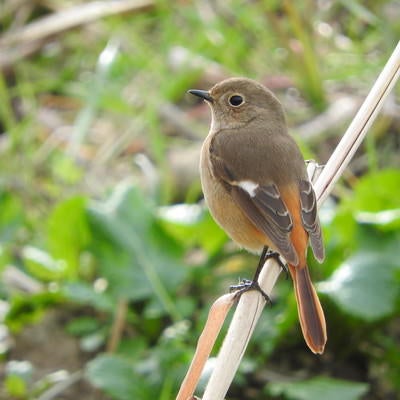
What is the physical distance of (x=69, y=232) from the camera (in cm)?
459

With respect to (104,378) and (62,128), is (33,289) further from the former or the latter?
(62,128)

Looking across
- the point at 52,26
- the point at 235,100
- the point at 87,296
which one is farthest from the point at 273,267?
the point at 52,26

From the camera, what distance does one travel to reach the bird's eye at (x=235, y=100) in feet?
12.4

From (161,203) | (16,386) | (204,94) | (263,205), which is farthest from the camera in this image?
(161,203)

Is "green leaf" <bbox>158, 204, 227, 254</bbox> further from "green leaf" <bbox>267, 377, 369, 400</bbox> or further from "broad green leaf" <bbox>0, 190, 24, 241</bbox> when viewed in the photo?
"green leaf" <bbox>267, 377, 369, 400</bbox>

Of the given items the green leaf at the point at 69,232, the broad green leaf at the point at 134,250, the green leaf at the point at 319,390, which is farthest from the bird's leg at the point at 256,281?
the green leaf at the point at 69,232

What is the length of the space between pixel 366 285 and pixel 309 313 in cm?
115

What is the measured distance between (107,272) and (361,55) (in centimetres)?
244

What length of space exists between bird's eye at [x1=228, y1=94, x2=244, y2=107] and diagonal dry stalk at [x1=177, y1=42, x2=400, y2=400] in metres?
0.61

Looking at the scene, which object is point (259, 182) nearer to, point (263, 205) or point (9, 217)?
point (263, 205)

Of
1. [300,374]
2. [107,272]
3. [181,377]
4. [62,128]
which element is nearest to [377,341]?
[300,374]

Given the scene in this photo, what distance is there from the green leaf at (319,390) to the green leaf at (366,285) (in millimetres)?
291

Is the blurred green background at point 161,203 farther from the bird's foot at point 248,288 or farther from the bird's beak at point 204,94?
the bird's beak at point 204,94

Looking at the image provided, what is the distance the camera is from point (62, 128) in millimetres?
6176
